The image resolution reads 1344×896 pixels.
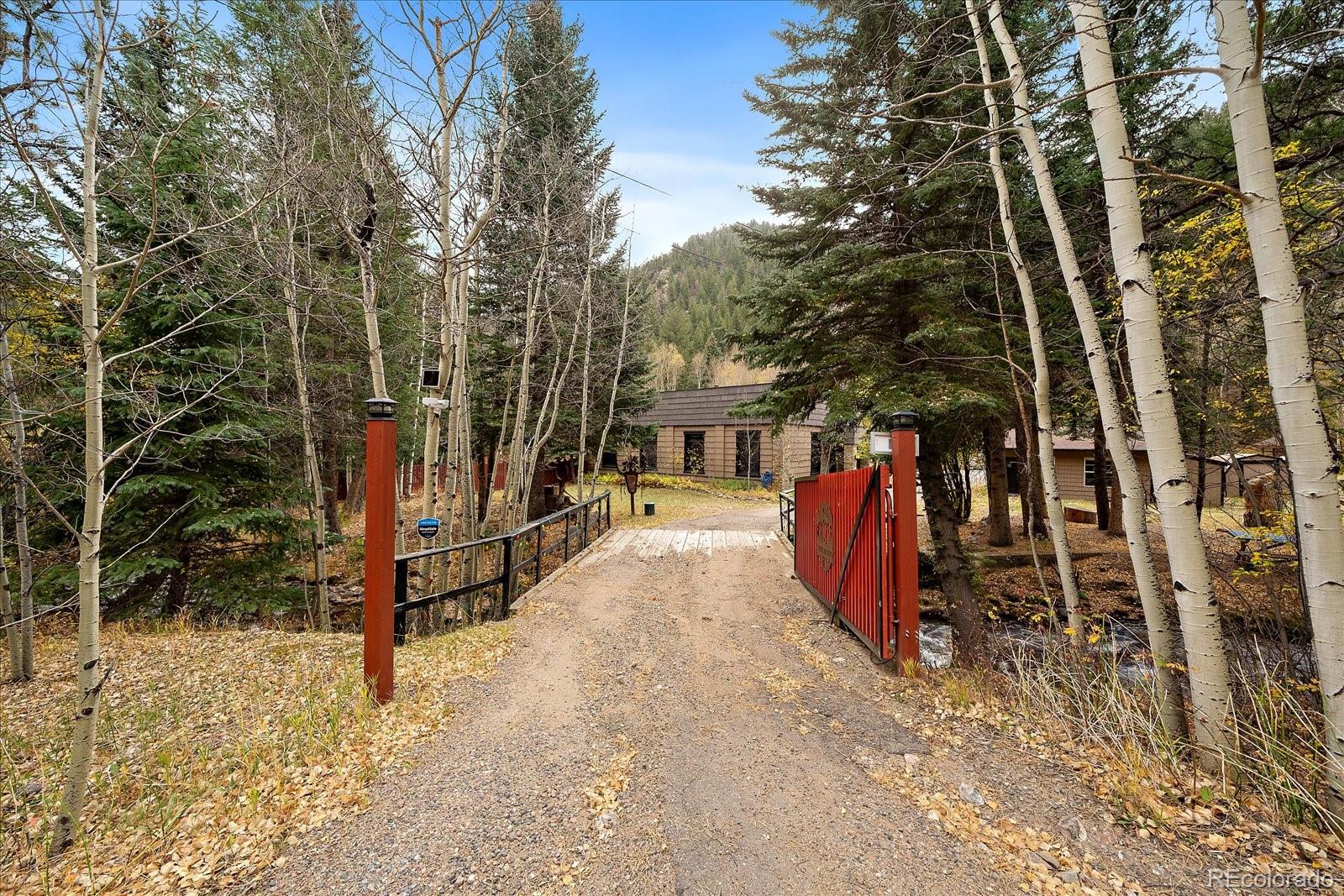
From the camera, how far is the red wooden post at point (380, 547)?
3.21m

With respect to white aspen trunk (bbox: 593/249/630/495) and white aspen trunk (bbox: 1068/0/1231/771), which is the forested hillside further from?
white aspen trunk (bbox: 1068/0/1231/771)

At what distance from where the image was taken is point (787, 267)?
24.3 feet

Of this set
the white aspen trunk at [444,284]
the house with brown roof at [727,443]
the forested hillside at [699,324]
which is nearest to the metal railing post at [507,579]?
the white aspen trunk at [444,284]

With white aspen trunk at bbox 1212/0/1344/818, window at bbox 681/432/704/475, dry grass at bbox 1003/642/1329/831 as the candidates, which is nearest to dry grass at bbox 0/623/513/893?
dry grass at bbox 1003/642/1329/831

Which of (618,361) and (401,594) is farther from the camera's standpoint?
(618,361)

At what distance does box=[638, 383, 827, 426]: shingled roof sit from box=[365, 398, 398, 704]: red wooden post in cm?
1528

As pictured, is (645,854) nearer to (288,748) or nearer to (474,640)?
(288,748)

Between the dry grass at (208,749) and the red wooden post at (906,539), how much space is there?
320 cm

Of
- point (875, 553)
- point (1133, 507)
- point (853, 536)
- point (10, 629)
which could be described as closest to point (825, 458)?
point (853, 536)

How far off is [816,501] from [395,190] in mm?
5337

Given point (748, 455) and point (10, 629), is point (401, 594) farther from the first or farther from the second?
point (748, 455)

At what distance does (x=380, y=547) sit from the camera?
3287mm

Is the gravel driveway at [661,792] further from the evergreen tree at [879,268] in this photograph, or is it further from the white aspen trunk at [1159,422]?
the evergreen tree at [879,268]

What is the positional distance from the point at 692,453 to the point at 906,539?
55.3 feet
